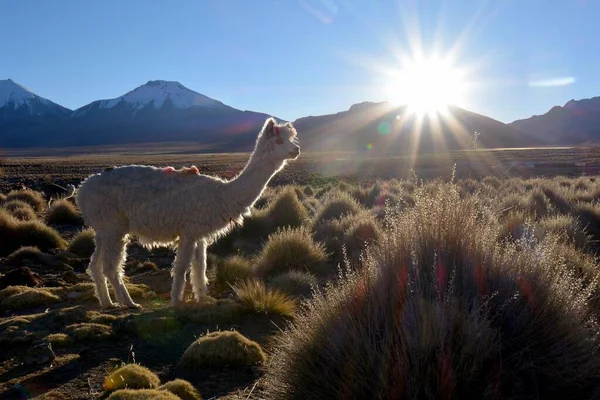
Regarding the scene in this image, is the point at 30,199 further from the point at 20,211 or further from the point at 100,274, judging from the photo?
the point at 100,274

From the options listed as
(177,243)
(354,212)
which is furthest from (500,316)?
(354,212)

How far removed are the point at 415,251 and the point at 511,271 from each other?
0.76 m

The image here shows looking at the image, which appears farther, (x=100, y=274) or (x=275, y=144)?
(x=275, y=144)

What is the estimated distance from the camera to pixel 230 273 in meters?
9.61

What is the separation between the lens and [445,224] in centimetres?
458

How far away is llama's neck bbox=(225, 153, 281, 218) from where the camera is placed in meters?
8.05

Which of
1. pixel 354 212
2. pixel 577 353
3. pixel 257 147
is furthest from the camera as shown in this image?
pixel 354 212

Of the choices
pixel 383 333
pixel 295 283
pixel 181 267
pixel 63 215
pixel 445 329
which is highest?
pixel 445 329

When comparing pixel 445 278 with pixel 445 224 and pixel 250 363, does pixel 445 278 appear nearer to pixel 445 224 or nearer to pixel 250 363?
pixel 445 224

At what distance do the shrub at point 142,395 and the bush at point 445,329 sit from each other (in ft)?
2.66

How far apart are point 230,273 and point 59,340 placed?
403cm

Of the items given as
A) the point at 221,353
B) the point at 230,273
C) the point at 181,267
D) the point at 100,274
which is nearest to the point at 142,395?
the point at 221,353

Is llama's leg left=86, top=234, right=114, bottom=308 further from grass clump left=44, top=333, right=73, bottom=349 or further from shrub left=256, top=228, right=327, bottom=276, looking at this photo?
shrub left=256, top=228, right=327, bottom=276

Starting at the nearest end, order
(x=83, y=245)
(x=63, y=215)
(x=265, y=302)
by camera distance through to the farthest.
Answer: (x=265, y=302) < (x=83, y=245) < (x=63, y=215)
